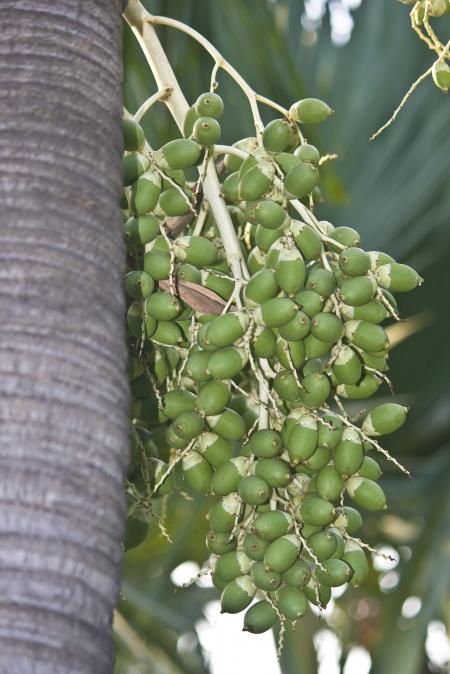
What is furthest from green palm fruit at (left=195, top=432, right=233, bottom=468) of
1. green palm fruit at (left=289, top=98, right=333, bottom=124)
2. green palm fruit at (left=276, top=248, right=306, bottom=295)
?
green palm fruit at (left=289, top=98, right=333, bottom=124)

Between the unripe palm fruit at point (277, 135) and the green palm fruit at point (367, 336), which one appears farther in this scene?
the unripe palm fruit at point (277, 135)

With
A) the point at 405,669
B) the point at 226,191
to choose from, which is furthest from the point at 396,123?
the point at 226,191

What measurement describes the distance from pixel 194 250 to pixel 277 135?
188 millimetres

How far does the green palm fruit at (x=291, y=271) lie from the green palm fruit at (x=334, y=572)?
32 centimetres

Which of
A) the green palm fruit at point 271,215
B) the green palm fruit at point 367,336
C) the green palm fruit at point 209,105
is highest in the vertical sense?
the green palm fruit at point 209,105

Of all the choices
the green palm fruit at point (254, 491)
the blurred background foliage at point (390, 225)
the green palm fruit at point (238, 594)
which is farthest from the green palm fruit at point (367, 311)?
the blurred background foliage at point (390, 225)

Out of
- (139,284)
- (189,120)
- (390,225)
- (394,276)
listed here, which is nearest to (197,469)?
(139,284)

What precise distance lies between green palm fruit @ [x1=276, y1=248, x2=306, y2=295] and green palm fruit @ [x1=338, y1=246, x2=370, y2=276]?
6 cm

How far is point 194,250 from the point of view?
1.41 meters

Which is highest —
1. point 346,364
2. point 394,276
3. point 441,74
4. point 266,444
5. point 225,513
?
point 441,74

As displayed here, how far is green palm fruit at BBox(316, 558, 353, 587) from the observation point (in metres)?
1.32

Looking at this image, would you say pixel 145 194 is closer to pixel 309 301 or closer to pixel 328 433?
pixel 309 301

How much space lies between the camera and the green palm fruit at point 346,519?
4.55ft

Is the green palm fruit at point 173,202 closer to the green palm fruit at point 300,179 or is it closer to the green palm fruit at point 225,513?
the green palm fruit at point 300,179
